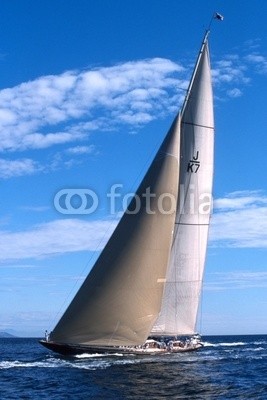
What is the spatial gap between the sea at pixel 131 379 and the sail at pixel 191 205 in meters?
3.96

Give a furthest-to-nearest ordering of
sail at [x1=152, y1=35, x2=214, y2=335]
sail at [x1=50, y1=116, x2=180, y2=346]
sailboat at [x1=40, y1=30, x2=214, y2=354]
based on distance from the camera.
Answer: sail at [x1=152, y1=35, x2=214, y2=335] → sailboat at [x1=40, y1=30, x2=214, y2=354] → sail at [x1=50, y1=116, x2=180, y2=346]

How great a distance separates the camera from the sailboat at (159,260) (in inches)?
1564

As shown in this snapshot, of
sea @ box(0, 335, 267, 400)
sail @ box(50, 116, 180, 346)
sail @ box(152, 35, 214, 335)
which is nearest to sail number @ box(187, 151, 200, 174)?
sail @ box(152, 35, 214, 335)

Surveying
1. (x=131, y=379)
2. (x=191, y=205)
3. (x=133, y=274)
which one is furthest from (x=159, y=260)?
(x=131, y=379)

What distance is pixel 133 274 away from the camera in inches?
1591

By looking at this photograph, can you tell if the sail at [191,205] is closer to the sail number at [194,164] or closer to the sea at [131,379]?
the sail number at [194,164]

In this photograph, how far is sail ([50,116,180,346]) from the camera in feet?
130

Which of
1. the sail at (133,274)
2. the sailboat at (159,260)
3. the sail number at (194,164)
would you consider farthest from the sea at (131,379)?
the sail number at (194,164)

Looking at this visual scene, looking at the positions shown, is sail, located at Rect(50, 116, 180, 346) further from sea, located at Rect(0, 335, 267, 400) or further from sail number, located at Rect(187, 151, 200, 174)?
sail number, located at Rect(187, 151, 200, 174)

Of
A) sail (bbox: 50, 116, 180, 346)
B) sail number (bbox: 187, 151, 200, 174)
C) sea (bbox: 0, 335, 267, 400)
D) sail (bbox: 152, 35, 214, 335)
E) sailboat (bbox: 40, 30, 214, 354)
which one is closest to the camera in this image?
sea (bbox: 0, 335, 267, 400)

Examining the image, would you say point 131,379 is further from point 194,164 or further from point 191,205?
point 194,164

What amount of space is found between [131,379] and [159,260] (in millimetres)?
10798

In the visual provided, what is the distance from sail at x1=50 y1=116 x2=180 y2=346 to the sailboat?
7 centimetres

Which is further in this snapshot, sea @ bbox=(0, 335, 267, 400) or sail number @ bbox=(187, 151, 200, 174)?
sail number @ bbox=(187, 151, 200, 174)
